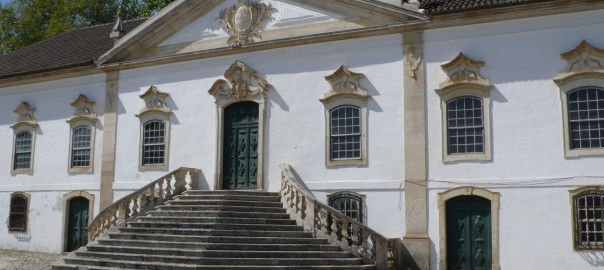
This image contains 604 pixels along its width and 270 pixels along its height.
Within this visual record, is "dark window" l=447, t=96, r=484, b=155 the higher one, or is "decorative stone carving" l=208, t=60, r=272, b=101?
"decorative stone carving" l=208, t=60, r=272, b=101

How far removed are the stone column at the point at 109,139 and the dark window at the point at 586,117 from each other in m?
12.3

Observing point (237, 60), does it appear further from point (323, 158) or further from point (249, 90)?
point (323, 158)

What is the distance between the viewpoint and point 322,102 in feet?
52.1

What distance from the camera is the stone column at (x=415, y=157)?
1420 cm

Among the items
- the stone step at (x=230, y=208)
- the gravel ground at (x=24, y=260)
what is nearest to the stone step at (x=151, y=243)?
the stone step at (x=230, y=208)

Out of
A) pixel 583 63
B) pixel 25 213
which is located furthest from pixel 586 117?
pixel 25 213

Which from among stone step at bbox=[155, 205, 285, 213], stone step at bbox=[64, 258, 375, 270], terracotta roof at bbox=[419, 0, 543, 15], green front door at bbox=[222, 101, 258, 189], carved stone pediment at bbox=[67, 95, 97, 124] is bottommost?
stone step at bbox=[64, 258, 375, 270]

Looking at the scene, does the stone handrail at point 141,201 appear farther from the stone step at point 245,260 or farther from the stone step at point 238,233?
the stone step at point 245,260

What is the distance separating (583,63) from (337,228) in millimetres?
6108

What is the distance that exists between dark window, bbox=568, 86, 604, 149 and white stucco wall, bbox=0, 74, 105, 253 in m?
12.8

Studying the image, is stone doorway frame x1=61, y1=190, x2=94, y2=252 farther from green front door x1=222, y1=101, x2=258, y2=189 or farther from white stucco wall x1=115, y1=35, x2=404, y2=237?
green front door x1=222, y1=101, x2=258, y2=189

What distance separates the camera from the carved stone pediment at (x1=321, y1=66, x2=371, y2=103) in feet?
50.6

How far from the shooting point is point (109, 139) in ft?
62.0

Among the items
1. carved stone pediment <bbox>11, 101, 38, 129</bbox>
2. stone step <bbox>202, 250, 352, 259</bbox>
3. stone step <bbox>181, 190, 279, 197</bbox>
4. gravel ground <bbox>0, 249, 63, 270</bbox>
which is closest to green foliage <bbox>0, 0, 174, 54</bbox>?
carved stone pediment <bbox>11, 101, 38, 129</bbox>
